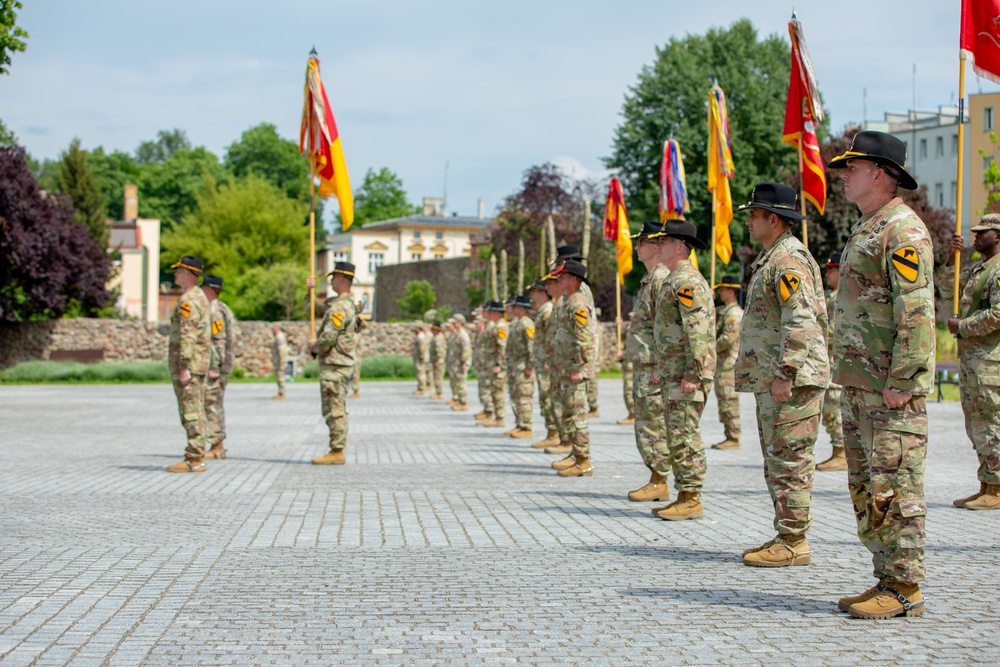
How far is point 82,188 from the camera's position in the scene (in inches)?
2564

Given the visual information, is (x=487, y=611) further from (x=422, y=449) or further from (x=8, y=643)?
(x=422, y=449)

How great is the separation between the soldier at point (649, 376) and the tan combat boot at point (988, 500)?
248 cm

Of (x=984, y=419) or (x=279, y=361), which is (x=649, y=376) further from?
(x=279, y=361)

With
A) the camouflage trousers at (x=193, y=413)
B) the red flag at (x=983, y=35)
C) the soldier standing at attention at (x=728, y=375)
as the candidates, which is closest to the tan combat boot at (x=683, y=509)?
the red flag at (x=983, y=35)

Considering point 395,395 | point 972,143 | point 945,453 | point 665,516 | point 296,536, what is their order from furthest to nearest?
point 972,143 < point 395,395 < point 945,453 < point 665,516 < point 296,536

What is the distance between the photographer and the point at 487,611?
5391mm

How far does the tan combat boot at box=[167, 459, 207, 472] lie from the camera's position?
11.9m

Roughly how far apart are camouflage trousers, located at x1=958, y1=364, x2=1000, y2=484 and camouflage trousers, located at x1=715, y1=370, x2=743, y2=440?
5820 millimetres

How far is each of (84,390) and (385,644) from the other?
31.9 m

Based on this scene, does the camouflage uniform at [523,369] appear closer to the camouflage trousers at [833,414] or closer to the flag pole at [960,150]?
the camouflage trousers at [833,414]

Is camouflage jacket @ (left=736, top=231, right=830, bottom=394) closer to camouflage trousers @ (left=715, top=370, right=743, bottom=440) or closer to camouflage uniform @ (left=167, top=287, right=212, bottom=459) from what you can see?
camouflage uniform @ (left=167, top=287, right=212, bottom=459)

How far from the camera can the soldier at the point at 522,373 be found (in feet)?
54.5

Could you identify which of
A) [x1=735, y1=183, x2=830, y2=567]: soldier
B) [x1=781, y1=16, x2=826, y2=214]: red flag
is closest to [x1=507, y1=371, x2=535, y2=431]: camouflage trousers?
[x1=781, y1=16, x2=826, y2=214]: red flag

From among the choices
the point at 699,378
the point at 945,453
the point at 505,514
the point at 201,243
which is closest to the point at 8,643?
the point at 505,514
